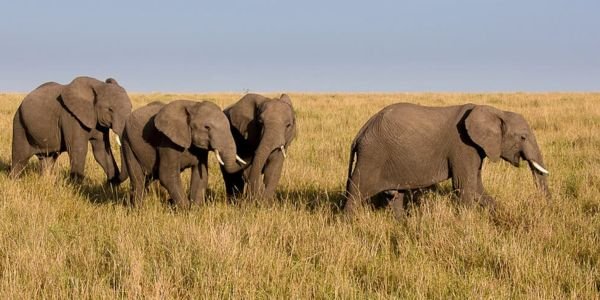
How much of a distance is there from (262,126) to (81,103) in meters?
2.90

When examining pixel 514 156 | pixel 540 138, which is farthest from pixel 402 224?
pixel 540 138

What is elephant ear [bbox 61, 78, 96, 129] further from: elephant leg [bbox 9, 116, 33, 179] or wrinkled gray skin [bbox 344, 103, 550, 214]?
wrinkled gray skin [bbox 344, 103, 550, 214]

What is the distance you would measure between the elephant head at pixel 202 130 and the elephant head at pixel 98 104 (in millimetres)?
2141

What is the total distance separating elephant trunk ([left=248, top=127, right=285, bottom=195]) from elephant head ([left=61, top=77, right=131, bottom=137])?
2449mm

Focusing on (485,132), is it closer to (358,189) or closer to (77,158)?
(358,189)

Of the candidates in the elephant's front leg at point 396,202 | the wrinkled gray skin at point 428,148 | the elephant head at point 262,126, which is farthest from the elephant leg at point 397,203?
the elephant head at point 262,126

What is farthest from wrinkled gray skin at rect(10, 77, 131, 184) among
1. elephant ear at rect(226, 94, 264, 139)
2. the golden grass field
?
elephant ear at rect(226, 94, 264, 139)

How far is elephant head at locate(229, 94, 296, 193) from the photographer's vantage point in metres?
6.44

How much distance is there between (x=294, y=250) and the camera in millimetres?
4676

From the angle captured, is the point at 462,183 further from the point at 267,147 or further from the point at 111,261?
the point at 111,261

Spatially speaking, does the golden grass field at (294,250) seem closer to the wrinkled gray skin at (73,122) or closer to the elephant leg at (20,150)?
the wrinkled gray skin at (73,122)

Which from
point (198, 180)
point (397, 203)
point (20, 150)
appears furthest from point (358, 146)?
point (20, 150)

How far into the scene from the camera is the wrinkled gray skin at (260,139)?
21.2 ft

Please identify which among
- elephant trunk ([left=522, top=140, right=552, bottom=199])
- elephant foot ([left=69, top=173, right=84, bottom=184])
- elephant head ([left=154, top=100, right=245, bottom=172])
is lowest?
elephant foot ([left=69, top=173, right=84, bottom=184])
